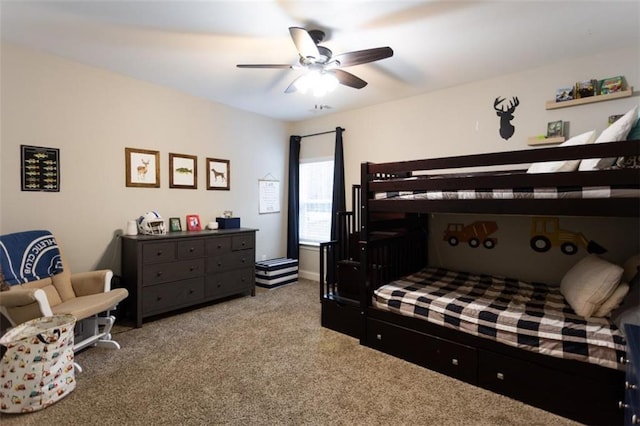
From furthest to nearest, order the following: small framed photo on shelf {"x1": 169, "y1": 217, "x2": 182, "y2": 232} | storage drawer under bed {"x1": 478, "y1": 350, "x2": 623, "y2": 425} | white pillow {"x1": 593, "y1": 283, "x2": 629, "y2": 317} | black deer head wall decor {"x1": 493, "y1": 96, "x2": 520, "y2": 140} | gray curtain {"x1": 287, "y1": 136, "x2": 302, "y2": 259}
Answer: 1. gray curtain {"x1": 287, "y1": 136, "x2": 302, "y2": 259}
2. small framed photo on shelf {"x1": 169, "y1": 217, "x2": 182, "y2": 232}
3. black deer head wall decor {"x1": 493, "y1": 96, "x2": 520, "y2": 140}
4. white pillow {"x1": 593, "y1": 283, "x2": 629, "y2": 317}
5. storage drawer under bed {"x1": 478, "y1": 350, "x2": 623, "y2": 425}

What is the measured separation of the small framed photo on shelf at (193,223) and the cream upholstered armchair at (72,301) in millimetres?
1176

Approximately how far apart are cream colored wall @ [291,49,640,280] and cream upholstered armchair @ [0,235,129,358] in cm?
300

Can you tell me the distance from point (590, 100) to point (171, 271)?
4218 mm

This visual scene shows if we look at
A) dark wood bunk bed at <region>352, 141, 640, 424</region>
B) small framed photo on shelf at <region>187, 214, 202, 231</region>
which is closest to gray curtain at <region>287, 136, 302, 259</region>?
small framed photo on shelf at <region>187, 214, 202, 231</region>

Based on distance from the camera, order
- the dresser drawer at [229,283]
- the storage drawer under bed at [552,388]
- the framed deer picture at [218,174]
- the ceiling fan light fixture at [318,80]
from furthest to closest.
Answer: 1. the framed deer picture at [218,174]
2. the dresser drawer at [229,283]
3. the ceiling fan light fixture at [318,80]
4. the storage drawer under bed at [552,388]

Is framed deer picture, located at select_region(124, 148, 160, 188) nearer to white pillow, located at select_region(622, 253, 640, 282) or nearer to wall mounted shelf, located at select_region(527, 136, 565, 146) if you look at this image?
wall mounted shelf, located at select_region(527, 136, 565, 146)

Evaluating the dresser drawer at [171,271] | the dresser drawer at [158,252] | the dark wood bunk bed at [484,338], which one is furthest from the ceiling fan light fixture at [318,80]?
the dresser drawer at [171,271]

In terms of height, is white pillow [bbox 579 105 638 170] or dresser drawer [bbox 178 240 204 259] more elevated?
white pillow [bbox 579 105 638 170]

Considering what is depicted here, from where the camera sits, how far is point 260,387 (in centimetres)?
204

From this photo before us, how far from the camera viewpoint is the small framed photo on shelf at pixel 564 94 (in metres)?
2.77

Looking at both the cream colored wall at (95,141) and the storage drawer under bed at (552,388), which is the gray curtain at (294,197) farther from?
the storage drawer under bed at (552,388)

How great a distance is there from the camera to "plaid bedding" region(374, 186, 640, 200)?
5.51 feet

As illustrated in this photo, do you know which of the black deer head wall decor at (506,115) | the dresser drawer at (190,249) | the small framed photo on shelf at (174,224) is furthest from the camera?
the small framed photo on shelf at (174,224)

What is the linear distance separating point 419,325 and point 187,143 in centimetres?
330
